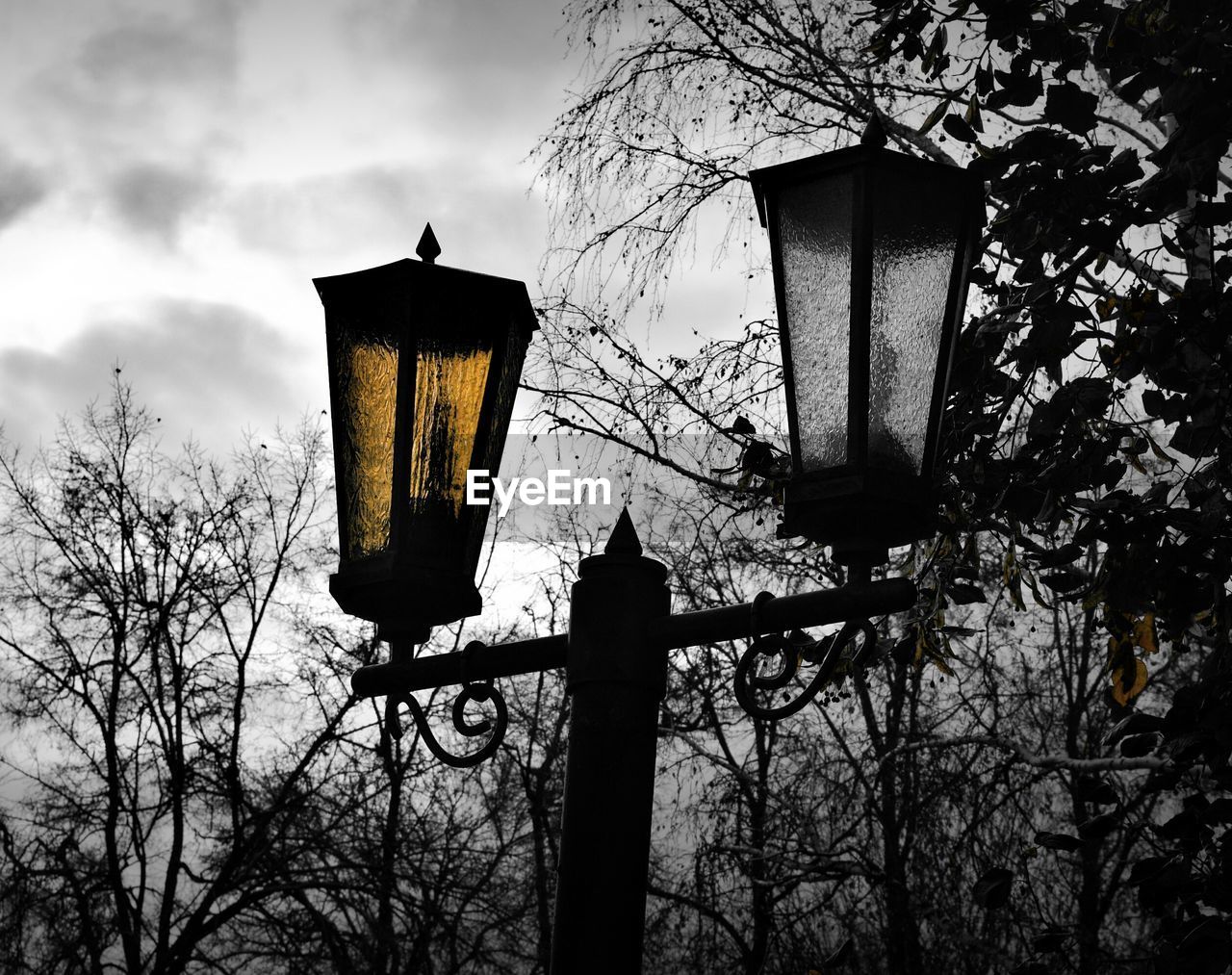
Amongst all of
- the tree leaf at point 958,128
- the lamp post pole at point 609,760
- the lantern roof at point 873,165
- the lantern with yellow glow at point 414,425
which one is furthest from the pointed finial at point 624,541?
the tree leaf at point 958,128

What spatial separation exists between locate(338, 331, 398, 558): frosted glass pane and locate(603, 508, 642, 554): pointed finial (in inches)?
18.3

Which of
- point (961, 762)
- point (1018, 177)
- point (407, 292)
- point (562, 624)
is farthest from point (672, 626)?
point (562, 624)

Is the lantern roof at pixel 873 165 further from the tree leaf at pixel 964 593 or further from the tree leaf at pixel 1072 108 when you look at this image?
the tree leaf at pixel 964 593

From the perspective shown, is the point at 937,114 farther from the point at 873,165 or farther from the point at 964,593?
the point at 873,165

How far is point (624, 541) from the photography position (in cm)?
265

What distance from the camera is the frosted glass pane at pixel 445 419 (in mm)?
2773

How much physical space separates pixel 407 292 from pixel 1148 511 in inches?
75.9

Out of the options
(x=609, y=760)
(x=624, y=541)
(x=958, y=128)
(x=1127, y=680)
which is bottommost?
(x=609, y=760)

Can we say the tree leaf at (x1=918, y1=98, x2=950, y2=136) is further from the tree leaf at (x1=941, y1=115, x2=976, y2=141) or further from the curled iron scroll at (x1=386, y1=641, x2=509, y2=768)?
the curled iron scroll at (x1=386, y1=641, x2=509, y2=768)

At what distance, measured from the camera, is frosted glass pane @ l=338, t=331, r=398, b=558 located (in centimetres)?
277

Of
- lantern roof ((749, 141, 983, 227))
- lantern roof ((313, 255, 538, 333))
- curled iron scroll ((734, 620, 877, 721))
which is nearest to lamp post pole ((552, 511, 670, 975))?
curled iron scroll ((734, 620, 877, 721))

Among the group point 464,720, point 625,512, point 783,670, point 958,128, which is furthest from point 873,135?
point 958,128

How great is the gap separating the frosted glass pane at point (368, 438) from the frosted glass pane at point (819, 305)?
33.4 inches

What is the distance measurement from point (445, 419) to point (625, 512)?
0.42m
